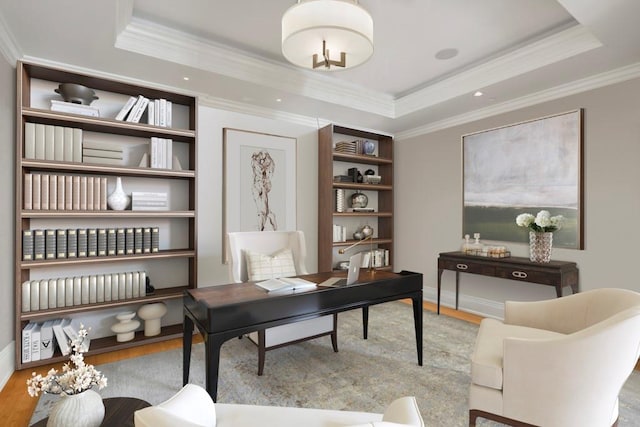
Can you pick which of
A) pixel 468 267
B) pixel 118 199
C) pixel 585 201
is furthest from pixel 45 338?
pixel 585 201

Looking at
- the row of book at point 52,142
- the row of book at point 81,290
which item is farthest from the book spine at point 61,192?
the row of book at point 81,290

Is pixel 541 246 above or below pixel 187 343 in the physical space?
above

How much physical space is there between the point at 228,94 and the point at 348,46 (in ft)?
6.61

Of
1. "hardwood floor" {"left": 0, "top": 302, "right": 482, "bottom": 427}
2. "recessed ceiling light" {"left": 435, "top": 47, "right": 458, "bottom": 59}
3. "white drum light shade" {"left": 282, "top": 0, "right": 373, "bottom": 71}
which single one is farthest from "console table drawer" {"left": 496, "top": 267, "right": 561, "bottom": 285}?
"hardwood floor" {"left": 0, "top": 302, "right": 482, "bottom": 427}

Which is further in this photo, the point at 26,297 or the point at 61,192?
the point at 61,192

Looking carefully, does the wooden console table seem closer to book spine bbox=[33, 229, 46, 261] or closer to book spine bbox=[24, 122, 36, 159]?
book spine bbox=[33, 229, 46, 261]

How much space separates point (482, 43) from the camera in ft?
9.78

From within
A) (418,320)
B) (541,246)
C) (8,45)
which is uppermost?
(8,45)

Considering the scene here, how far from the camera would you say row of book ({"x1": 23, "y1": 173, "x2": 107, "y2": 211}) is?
2578 mm

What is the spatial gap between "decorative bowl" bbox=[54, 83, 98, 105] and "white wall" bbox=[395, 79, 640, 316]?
397cm

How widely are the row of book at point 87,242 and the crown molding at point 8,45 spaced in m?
1.32

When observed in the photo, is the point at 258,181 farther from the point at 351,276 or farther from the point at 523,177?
the point at 523,177

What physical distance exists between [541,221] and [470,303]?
4.61ft

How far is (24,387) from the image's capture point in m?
2.27
